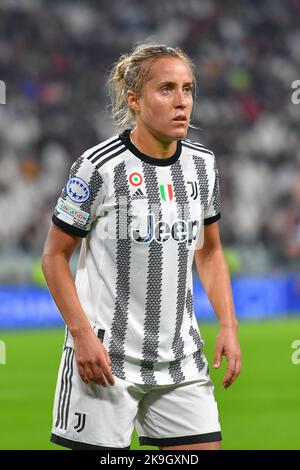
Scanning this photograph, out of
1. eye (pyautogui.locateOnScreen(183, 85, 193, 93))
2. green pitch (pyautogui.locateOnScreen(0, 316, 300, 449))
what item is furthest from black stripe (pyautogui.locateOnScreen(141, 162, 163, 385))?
green pitch (pyautogui.locateOnScreen(0, 316, 300, 449))

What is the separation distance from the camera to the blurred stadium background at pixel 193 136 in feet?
41.4

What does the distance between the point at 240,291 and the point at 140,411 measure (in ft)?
33.0

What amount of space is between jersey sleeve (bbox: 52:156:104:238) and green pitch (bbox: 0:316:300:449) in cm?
290

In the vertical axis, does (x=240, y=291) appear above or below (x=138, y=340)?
above

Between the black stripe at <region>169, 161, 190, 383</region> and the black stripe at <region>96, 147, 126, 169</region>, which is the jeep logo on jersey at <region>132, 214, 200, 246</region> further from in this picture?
the black stripe at <region>96, 147, 126, 169</region>

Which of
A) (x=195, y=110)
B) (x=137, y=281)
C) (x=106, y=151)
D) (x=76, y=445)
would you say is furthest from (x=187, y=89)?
(x=195, y=110)

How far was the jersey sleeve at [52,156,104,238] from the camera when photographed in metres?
3.59

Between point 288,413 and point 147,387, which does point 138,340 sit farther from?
point 288,413

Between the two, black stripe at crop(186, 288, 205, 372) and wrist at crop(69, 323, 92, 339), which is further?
black stripe at crop(186, 288, 205, 372)

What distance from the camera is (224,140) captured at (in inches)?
642

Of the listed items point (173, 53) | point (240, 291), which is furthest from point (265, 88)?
point (173, 53)

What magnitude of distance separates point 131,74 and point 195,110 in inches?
498

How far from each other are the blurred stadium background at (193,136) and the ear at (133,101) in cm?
569

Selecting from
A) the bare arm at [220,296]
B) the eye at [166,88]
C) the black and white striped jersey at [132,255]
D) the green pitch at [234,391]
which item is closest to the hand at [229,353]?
the bare arm at [220,296]
